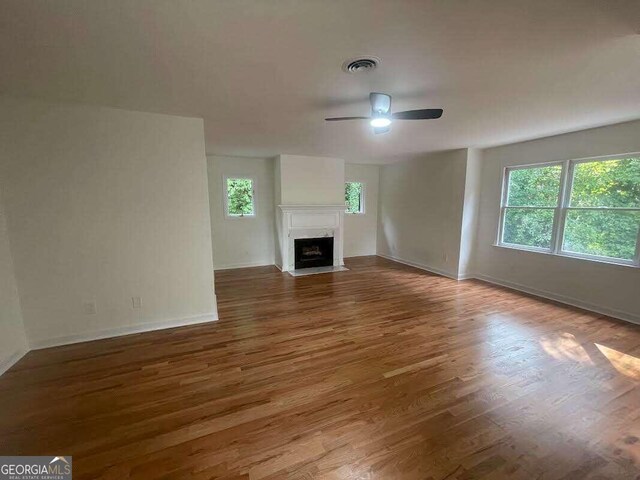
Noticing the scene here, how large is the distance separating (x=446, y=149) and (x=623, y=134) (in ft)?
6.99

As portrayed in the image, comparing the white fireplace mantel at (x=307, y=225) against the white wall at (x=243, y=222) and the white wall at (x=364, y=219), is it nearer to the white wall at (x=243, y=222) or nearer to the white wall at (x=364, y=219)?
the white wall at (x=243, y=222)

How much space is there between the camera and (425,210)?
5.64 meters

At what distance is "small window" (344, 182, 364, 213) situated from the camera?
6.70 meters

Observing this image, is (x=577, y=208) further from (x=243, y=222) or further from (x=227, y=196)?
(x=227, y=196)

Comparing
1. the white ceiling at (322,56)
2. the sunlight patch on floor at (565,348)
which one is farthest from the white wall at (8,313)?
the sunlight patch on floor at (565,348)

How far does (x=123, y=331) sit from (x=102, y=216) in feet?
4.18

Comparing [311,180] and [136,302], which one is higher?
[311,180]

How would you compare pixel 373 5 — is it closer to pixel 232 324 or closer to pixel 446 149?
pixel 232 324

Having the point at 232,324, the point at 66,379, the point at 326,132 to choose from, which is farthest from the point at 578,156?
the point at 66,379

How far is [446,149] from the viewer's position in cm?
475

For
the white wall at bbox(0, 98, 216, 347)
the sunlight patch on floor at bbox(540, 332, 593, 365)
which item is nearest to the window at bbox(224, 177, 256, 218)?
the white wall at bbox(0, 98, 216, 347)

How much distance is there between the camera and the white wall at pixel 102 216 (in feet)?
8.03

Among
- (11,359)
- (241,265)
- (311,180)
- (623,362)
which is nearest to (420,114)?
(623,362)

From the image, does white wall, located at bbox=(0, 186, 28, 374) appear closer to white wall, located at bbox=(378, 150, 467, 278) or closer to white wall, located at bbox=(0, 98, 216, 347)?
white wall, located at bbox=(0, 98, 216, 347)
